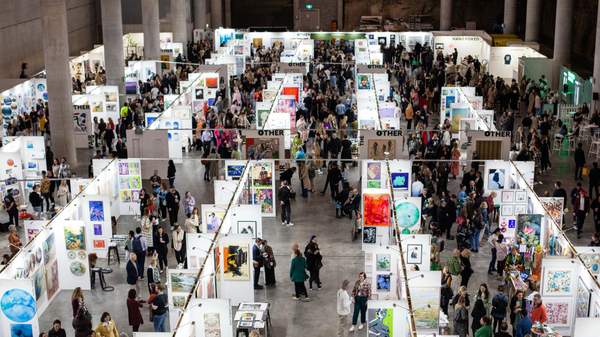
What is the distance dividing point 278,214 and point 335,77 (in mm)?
17473

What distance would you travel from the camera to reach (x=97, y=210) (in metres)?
21.9

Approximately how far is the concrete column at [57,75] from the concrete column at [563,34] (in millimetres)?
23585

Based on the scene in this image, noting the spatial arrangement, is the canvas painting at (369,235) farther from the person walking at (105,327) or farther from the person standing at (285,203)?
the person walking at (105,327)

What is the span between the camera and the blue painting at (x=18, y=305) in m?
17.0

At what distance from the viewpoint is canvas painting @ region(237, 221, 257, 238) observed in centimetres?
2105

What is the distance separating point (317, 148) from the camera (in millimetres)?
29000

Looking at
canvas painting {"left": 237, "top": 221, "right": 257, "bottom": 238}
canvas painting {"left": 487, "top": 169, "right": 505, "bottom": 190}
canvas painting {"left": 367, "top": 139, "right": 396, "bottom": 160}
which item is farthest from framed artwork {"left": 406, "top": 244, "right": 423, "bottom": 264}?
canvas painting {"left": 367, "top": 139, "right": 396, "bottom": 160}

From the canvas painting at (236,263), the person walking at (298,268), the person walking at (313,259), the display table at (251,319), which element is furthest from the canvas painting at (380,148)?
the display table at (251,319)

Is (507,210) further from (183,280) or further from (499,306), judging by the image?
(183,280)

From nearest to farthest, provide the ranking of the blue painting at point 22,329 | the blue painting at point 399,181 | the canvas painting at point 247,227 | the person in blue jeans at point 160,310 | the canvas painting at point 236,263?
the blue painting at point 22,329 → the person in blue jeans at point 160,310 → the canvas painting at point 236,263 → the canvas painting at point 247,227 → the blue painting at point 399,181

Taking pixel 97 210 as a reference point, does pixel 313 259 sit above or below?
below

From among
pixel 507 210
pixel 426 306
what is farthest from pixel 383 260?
pixel 507 210

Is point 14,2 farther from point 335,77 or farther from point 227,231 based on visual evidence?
point 227,231

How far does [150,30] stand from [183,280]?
32246 mm
